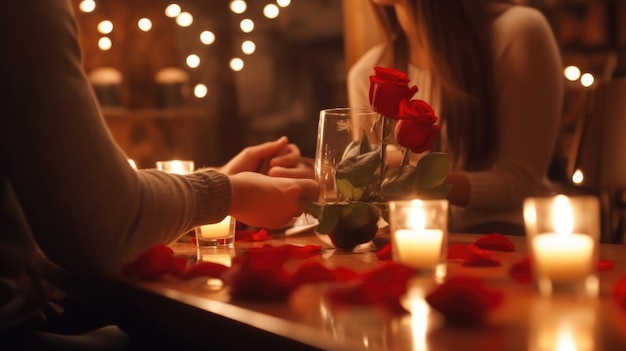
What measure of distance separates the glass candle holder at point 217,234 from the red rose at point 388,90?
0.32 meters

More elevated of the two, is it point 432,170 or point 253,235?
point 432,170

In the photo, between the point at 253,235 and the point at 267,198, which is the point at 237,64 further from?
the point at 267,198

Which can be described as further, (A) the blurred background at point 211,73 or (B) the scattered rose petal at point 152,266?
(A) the blurred background at point 211,73

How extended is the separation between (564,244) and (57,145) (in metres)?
0.53

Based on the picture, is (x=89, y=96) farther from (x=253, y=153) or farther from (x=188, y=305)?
(x=253, y=153)

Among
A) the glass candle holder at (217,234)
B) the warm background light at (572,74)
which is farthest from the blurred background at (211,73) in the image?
the glass candle holder at (217,234)

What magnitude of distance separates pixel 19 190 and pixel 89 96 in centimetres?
13

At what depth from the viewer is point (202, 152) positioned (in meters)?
4.84

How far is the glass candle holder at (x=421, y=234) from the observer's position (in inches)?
35.0

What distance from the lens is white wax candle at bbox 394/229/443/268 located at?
0.89 meters

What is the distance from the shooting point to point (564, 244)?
735 millimetres

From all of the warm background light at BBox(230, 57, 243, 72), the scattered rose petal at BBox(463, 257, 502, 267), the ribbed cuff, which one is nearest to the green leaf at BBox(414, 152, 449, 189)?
Result: the scattered rose petal at BBox(463, 257, 502, 267)

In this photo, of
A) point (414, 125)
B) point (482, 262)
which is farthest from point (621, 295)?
point (414, 125)

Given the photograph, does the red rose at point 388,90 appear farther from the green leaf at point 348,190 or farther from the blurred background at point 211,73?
the blurred background at point 211,73
